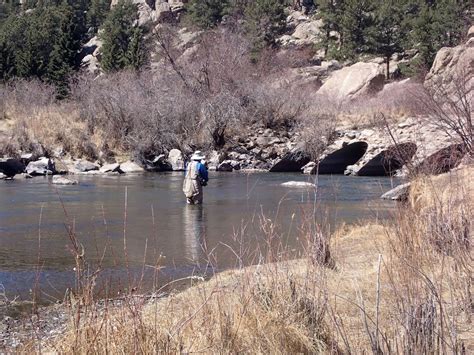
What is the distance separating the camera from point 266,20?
2741 inches

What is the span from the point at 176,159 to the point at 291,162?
6.25 m

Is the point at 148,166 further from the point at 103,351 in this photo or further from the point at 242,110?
the point at 103,351

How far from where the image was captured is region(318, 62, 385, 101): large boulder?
5419cm

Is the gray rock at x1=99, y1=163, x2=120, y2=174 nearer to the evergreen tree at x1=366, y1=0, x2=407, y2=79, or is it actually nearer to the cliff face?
the evergreen tree at x1=366, y1=0, x2=407, y2=79

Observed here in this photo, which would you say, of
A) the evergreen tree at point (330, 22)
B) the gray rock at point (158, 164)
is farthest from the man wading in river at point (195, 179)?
the evergreen tree at point (330, 22)

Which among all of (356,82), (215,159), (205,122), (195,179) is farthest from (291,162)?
(356,82)

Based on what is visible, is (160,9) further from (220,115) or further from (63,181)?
(63,181)

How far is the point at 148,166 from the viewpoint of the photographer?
36969 mm

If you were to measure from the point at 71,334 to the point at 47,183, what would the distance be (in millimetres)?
24592

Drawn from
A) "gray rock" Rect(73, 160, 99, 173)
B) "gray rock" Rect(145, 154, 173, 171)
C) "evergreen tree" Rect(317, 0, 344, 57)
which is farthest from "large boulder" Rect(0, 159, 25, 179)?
"evergreen tree" Rect(317, 0, 344, 57)

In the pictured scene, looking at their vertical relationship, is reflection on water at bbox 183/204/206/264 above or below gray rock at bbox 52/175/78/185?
above

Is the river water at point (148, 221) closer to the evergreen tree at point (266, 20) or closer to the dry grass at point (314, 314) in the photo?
the dry grass at point (314, 314)

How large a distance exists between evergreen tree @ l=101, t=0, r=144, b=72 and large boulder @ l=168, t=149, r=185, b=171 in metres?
19.1

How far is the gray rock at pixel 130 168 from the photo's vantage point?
1421 inches
